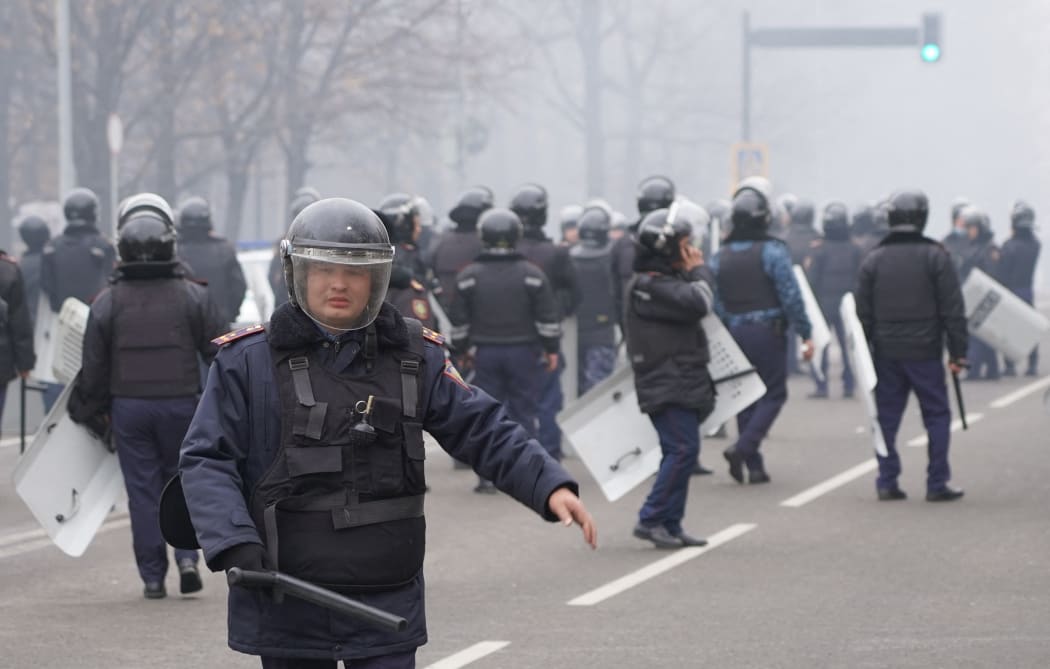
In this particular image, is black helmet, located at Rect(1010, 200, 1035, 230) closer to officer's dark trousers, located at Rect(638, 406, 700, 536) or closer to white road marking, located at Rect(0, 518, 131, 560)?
officer's dark trousers, located at Rect(638, 406, 700, 536)

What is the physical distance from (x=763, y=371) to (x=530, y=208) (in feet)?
8.52

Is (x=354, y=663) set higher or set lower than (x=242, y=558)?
lower

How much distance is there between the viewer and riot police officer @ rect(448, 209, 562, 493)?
12.8 meters

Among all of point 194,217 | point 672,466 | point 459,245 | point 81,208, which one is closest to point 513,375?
point 459,245

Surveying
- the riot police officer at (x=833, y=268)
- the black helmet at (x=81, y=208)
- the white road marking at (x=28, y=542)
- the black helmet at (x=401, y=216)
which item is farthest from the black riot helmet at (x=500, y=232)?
the riot police officer at (x=833, y=268)

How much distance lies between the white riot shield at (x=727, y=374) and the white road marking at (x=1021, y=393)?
26.6 ft

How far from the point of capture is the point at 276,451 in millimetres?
4746

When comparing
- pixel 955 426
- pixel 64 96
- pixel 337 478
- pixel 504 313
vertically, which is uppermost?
pixel 64 96

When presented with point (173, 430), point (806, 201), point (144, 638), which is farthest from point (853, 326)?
point (806, 201)

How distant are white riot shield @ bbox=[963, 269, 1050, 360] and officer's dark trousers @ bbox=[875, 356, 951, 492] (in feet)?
19.3

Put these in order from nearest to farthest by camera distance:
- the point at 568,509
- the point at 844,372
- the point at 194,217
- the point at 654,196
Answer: the point at 568,509 < the point at 654,196 < the point at 194,217 < the point at 844,372

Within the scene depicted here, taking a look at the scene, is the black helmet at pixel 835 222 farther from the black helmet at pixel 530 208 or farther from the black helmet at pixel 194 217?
the black helmet at pixel 194 217

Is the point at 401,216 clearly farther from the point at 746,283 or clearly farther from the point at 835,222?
the point at 835,222

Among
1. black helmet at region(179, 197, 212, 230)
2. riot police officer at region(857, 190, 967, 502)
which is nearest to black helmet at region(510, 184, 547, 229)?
black helmet at region(179, 197, 212, 230)
